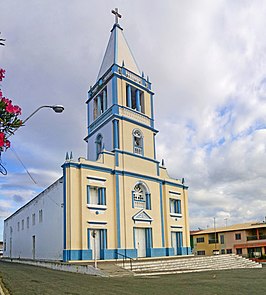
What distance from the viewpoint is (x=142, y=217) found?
27031 millimetres

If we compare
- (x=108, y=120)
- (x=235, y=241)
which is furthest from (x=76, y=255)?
(x=235, y=241)

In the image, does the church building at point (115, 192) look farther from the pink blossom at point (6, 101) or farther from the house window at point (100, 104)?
the pink blossom at point (6, 101)

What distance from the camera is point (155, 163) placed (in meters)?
29.9

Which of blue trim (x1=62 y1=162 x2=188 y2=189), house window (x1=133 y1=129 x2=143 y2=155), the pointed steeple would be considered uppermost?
the pointed steeple

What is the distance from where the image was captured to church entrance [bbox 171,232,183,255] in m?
30.1

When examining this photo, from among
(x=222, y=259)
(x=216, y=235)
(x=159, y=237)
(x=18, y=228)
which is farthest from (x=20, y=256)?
(x=216, y=235)

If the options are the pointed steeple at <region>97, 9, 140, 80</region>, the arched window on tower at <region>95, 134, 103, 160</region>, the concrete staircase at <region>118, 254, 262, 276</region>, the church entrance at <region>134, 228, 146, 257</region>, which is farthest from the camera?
the pointed steeple at <region>97, 9, 140, 80</region>

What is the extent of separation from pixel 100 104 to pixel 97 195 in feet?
28.7

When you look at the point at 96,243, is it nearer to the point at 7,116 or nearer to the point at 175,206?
the point at 175,206

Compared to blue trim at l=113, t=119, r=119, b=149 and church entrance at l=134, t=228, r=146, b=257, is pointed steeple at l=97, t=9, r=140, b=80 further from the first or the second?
church entrance at l=134, t=228, r=146, b=257

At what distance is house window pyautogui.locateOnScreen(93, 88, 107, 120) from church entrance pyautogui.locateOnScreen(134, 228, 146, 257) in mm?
9915

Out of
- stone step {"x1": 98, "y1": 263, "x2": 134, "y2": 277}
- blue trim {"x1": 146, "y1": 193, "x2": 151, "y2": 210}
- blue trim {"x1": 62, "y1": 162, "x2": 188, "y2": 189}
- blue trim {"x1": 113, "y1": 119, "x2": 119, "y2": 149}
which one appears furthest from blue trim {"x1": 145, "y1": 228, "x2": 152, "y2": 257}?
stone step {"x1": 98, "y1": 263, "x2": 134, "y2": 277}

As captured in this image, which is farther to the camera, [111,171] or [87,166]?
[111,171]

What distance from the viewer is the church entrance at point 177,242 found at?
3008 centimetres
